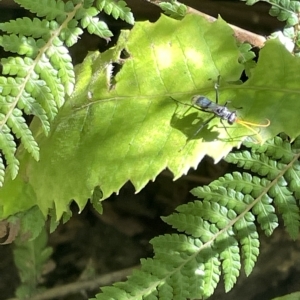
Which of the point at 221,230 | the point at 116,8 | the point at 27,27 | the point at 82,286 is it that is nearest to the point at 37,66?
the point at 27,27

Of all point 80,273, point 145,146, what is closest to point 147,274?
point 145,146

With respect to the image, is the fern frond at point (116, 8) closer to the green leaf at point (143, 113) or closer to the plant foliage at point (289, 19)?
the green leaf at point (143, 113)

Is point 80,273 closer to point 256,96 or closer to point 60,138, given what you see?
point 60,138

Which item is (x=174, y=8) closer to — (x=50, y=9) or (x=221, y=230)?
(x=50, y=9)

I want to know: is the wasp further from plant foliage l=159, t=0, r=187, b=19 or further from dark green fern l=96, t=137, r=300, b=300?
plant foliage l=159, t=0, r=187, b=19

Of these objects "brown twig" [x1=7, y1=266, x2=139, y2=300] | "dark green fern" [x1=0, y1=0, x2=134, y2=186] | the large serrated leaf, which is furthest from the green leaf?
"brown twig" [x1=7, y1=266, x2=139, y2=300]
